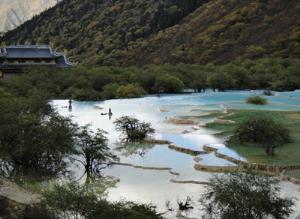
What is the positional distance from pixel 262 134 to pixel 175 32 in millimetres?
95857

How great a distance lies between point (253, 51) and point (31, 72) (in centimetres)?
5286

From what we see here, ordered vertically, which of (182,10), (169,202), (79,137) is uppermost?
(182,10)

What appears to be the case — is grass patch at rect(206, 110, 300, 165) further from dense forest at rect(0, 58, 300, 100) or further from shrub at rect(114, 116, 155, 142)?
dense forest at rect(0, 58, 300, 100)

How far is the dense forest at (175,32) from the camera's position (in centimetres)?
10719

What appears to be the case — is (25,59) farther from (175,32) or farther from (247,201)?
(247,201)

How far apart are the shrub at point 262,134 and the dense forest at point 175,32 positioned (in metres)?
73.3

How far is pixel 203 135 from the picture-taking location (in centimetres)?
3194

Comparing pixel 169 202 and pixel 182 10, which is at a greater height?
pixel 182 10

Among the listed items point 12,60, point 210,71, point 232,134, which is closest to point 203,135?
point 232,134

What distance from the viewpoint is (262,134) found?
89.5 feet

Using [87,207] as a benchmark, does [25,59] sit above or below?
above

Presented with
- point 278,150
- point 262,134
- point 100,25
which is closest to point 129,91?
point 262,134

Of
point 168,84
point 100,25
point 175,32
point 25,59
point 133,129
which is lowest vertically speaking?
point 133,129

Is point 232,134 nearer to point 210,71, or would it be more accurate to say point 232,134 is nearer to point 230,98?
point 230,98
